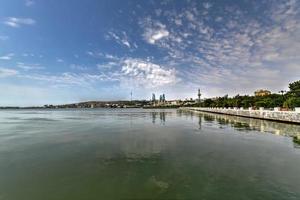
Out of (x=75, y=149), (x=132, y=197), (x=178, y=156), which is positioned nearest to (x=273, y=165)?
(x=178, y=156)

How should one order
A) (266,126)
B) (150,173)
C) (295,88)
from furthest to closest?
1. (295,88)
2. (266,126)
3. (150,173)

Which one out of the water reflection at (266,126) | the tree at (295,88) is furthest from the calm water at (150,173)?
the tree at (295,88)

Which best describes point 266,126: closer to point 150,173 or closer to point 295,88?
point 150,173

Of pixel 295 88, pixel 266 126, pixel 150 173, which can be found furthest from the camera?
pixel 295 88

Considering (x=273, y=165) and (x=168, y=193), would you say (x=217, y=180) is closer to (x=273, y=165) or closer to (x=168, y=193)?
(x=168, y=193)

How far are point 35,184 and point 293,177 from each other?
857cm

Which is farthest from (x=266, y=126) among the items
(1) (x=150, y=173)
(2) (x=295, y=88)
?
(2) (x=295, y=88)

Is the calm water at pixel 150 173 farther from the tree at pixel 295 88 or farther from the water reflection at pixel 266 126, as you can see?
the tree at pixel 295 88

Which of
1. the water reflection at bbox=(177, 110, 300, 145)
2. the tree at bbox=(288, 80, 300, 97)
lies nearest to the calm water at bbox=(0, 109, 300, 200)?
the water reflection at bbox=(177, 110, 300, 145)

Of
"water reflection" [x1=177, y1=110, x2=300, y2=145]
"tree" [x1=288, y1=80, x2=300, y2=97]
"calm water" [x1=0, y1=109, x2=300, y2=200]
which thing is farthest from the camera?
"tree" [x1=288, y1=80, x2=300, y2=97]

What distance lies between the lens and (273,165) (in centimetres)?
927

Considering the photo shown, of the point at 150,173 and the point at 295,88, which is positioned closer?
the point at 150,173

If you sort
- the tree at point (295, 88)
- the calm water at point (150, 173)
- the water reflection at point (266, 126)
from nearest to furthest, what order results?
the calm water at point (150, 173), the water reflection at point (266, 126), the tree at point (295, 88)

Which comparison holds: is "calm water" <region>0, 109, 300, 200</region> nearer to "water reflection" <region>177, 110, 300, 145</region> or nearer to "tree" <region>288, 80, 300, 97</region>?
"water reflection" <region>177, 110, 300, 145</region>
